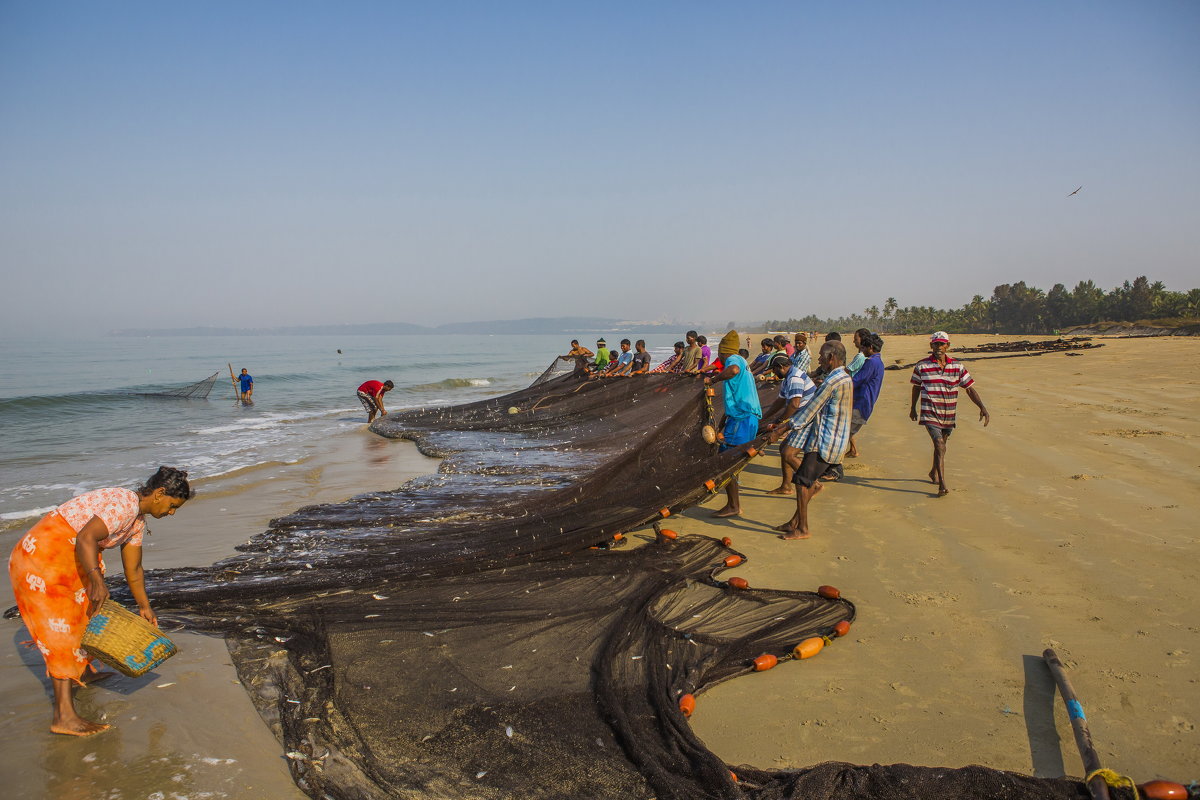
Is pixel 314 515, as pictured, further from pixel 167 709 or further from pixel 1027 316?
pixel 1027 316

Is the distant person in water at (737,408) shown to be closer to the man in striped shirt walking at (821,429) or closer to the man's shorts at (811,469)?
the man in striped shirt walking at (821,429)

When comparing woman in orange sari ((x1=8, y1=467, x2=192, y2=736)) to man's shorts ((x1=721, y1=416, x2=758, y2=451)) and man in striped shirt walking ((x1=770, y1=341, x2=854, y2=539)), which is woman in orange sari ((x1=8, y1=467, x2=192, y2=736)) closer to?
man in striped shirt walking ((x1=770, y1=341, x2=854, y2=539))

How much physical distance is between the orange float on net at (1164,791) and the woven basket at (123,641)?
4.06 metres

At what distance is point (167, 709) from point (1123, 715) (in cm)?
455

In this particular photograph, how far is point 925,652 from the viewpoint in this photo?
3.63 m

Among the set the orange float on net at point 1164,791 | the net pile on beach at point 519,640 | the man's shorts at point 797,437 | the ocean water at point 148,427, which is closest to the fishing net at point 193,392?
the ocean water at point 148,427

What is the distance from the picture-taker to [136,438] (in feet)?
50.3

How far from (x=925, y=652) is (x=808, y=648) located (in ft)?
2.17

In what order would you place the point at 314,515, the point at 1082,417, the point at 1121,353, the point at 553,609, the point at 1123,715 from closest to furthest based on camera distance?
the point at 1123,715
the point at 553,609
the point at 314,515
the point at 1082,417
the point at 1121,353

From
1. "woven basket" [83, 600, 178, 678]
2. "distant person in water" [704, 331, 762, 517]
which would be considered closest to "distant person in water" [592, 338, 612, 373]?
"distant person in water" [704, 331, 762, 517]

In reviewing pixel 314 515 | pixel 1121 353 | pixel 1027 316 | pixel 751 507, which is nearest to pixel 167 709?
pixel 314 515

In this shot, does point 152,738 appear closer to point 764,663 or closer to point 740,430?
point 764,663

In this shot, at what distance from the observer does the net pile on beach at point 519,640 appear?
8.39 feet

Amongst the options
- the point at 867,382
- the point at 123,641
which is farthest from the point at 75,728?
the point at 867,382
